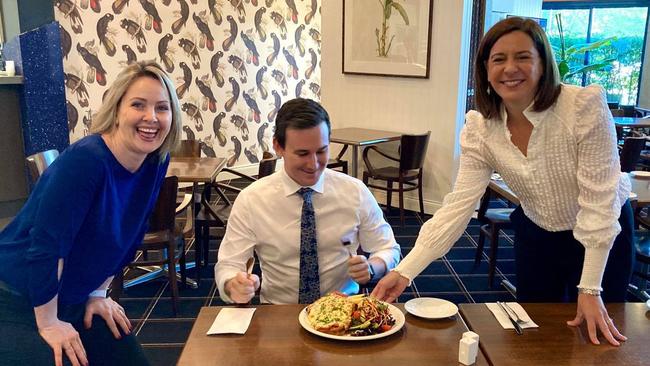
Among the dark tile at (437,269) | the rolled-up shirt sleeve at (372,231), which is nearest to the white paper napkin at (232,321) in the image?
the rolled-up shirt sleeve at (372,231)

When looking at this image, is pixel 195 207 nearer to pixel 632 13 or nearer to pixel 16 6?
pixel 16 6

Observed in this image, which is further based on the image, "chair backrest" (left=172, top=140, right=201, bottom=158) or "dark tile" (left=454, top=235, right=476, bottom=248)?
"dark tile" (left=454, top=235, right=476, bottom=248)

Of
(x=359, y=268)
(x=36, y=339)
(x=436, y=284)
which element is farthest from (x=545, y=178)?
(x=436, y=284)

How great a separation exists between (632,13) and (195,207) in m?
8.64

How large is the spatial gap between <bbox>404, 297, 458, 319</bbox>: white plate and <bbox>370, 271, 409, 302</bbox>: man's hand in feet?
0.34

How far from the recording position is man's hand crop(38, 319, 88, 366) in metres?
1.40

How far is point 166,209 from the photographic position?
119 inches

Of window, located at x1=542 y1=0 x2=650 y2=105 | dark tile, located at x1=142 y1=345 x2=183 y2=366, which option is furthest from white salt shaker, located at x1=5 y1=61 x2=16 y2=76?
window, located at x1=542 y1=0 x2=650 y2=105

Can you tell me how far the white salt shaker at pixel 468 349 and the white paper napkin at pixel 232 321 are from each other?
52 cm

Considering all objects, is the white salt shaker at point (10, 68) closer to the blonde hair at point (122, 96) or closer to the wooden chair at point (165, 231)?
the wooden chair at point (165, 231)

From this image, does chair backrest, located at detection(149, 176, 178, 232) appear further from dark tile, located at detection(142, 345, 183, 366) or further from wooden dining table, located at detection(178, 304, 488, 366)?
wooden dining table, located at detection(178, 304, 488, 366)

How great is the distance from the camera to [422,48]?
5.18 meters

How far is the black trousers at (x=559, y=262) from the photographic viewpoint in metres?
1.73

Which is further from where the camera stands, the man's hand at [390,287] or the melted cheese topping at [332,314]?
the man's hand at [390,287]
